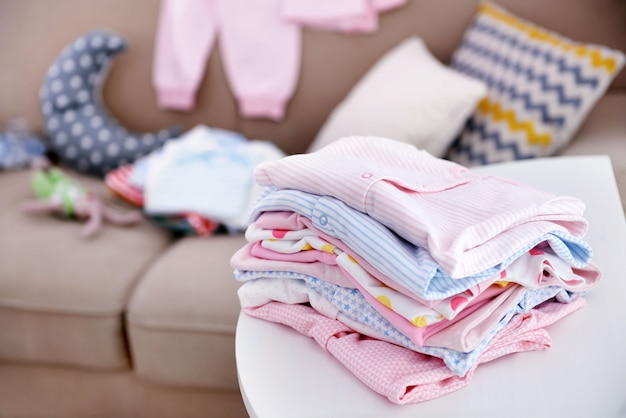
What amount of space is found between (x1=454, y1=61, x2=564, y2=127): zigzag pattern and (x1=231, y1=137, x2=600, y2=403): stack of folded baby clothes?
0.60 m

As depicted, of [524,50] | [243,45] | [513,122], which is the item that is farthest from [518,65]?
[243,45]

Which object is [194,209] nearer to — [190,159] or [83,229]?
[190,159]

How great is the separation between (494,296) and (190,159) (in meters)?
1.00

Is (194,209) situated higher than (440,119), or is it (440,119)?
(440,119)

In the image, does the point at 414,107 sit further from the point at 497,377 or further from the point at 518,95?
the point at 497,377

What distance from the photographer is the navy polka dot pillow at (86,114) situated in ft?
5.81

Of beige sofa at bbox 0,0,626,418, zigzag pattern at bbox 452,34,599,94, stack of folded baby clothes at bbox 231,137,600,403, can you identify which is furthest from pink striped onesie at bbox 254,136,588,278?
zigzag pattern at bbox 452,34,599,94

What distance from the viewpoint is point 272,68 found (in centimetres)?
178

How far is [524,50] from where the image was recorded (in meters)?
1.45

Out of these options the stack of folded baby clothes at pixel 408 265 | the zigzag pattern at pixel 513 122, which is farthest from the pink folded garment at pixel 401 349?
the zigzag pattern at pixel 513 122

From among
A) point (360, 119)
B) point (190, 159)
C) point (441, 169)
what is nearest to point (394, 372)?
point (441, 169)

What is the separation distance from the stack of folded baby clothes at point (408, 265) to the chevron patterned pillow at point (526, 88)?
60cm

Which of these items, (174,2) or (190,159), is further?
(174,2)

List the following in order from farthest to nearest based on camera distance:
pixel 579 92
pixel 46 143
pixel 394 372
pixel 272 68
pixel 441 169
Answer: pixel 46 143 → pixel 272 68 → pixel 579 92 → pixel 441 169 → pixel 394 372
